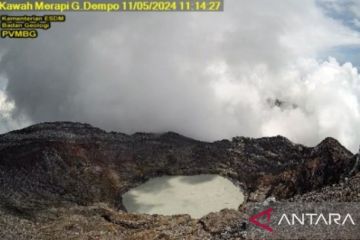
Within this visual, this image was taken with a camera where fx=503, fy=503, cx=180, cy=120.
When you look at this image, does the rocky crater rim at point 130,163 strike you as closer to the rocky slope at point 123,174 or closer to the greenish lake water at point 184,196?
the rocky slope at point 123,174

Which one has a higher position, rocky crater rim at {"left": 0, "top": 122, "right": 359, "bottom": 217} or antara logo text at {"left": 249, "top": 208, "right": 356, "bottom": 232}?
rocky crater rim at {"left": 0, "top": 122, "right": 359, "bottom": 217}

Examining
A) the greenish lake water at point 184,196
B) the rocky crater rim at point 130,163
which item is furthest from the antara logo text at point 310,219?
the greenish lake water at point 184,196

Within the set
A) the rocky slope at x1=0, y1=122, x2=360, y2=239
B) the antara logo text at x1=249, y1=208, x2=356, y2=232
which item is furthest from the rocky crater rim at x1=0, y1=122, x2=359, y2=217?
the antara logo text at x1=249, y1=208, x2=356, y2=232

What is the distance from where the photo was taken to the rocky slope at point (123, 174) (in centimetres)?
6444

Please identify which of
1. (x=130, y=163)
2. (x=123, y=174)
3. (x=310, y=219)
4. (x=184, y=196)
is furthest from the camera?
(x=130, y=163)

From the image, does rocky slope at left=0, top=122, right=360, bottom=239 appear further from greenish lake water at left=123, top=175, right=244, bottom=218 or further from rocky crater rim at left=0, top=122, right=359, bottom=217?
greenish lake water at left=123, top=175, right=244, bottom=218

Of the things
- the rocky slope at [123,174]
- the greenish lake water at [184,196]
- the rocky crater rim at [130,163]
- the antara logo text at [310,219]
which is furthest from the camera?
the greenish lake water at [184,196]

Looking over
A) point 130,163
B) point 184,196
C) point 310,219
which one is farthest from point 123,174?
point 310,219

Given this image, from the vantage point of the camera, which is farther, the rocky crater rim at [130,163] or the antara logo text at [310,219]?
the rocky crater rim at [130,163]

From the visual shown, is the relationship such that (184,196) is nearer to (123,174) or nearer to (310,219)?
(123,174)

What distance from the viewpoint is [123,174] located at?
95812 mm

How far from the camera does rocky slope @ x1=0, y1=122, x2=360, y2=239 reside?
211ft

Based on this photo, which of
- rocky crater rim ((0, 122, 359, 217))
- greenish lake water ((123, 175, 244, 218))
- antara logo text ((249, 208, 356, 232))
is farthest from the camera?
greenish lake water ((123, 175, 244, 218))

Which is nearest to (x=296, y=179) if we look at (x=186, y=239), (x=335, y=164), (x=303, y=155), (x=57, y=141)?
(x=335, y=164)
